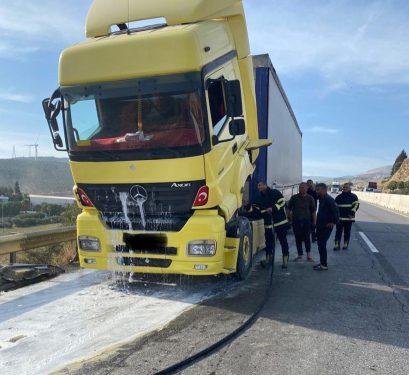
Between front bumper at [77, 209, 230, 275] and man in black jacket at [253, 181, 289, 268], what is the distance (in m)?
2.08

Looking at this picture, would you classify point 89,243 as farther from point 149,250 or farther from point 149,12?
point 149,12

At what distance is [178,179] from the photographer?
5070mm

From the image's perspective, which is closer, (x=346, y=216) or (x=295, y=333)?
(x=295, y=333)

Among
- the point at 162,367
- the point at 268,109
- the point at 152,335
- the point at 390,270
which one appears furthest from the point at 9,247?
the point at 390,270

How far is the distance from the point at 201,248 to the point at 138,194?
1.03 meters

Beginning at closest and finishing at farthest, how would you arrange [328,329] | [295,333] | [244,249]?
[295,333]
[328,329]
[244,249]

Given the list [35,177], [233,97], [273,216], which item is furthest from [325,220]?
[35,177]

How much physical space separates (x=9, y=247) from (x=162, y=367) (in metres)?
4.00

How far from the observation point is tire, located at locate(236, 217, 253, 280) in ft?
20.0

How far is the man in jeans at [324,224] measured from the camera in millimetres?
7527

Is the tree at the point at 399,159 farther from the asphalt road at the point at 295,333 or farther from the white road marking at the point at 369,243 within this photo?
the asphalt road at the point at 295,333

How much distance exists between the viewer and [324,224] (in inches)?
307

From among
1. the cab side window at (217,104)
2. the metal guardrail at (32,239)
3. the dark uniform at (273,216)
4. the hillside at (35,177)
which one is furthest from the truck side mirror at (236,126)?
the hillside at (35,177)

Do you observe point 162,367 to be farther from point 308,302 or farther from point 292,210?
point 292,210
